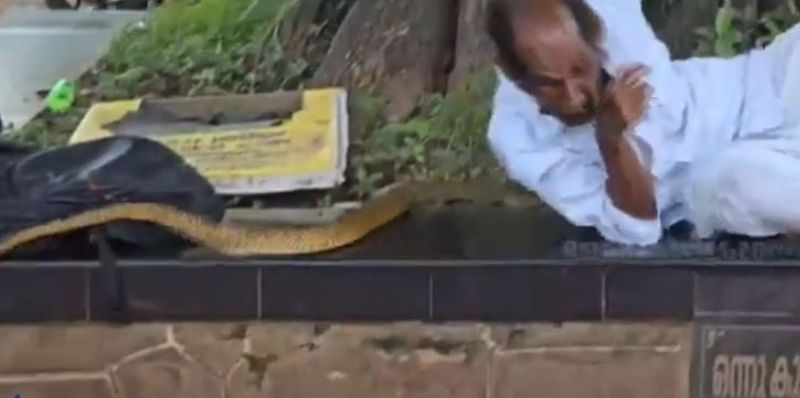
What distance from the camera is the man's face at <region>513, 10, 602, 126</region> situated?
4.84 ft

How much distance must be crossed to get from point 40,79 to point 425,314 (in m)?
0.65

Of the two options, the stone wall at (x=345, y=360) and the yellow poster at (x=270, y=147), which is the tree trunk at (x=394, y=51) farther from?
the stone wall at (x=345, y=360)

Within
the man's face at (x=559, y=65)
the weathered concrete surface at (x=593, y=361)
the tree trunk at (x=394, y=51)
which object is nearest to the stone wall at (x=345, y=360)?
the weathered concrete surface at (x=593, y=361)

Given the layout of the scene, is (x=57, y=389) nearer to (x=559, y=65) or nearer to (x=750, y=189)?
(x=559, y=65)

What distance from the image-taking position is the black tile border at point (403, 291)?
1.47 m

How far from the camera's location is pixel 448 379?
4.95 ft

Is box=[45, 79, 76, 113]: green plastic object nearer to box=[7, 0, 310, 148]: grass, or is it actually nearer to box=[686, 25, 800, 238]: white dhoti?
box=[7, 0, 310, 148]: grass

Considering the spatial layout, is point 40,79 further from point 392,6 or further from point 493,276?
point 493,276

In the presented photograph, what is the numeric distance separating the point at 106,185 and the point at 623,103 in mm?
552

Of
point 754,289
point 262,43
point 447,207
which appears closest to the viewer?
point 754,289

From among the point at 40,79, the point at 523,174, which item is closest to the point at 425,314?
the point at 523,174

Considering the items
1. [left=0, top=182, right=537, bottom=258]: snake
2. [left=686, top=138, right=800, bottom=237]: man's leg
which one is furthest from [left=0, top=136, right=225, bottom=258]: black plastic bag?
[left=686, top=138, right=800, bottom=237]: man's leg

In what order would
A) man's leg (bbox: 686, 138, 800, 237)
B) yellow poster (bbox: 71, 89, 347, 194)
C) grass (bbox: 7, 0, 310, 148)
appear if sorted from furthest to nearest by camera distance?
grass (bbox: 7, 0, 310, 148)
yellow poster (bbox: 71, 89, 347, 194)
man's leg (bbox: 686, 138, 800, 237)

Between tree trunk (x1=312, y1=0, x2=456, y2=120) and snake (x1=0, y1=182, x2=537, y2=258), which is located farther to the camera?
tree trunk (x1=312, y1=0, x2=456, y2=120)
